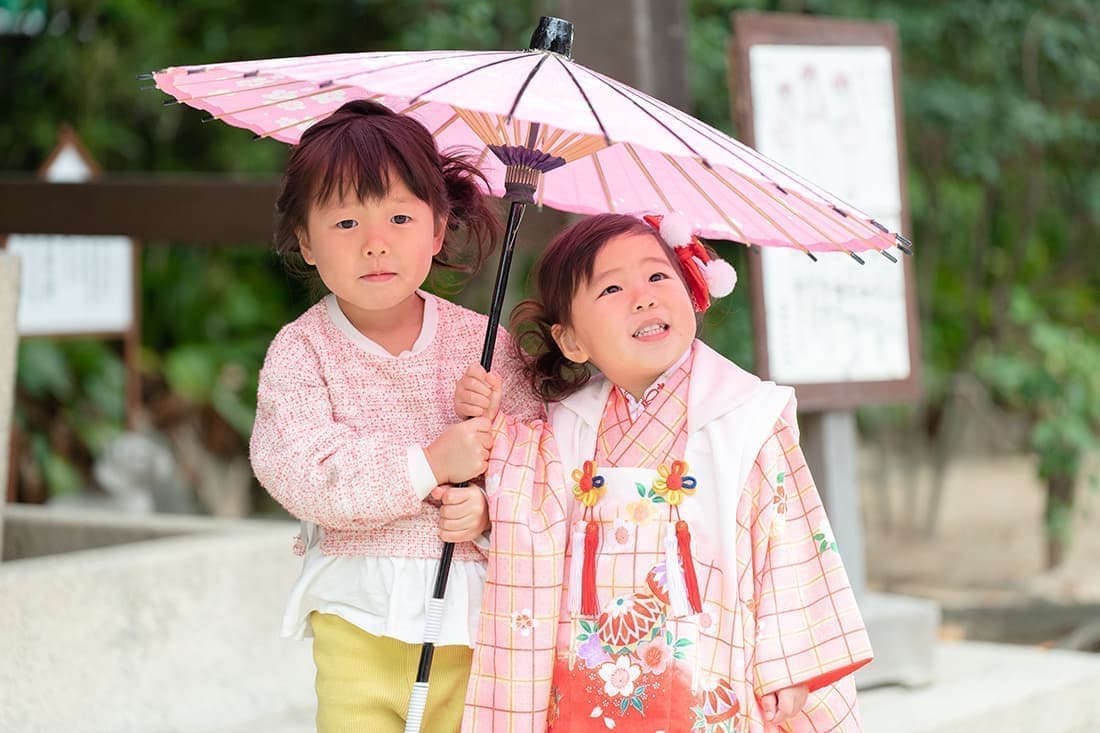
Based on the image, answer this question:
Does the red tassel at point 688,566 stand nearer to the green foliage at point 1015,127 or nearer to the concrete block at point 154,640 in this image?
the concrete block at point 154,640

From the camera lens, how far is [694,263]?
2457mm

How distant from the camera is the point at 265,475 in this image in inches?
88.9

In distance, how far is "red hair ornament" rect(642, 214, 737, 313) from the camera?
2.44 metres

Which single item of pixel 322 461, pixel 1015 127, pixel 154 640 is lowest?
pixel 154 640

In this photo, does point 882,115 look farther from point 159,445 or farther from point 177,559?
point 159,445

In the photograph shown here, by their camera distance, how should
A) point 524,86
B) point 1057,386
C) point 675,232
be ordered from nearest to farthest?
point 524,86 < point 675,232 < point 1057,386

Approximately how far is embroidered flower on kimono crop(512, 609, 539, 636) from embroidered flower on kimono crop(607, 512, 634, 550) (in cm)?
18

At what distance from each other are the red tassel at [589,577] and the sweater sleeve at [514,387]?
266 mm

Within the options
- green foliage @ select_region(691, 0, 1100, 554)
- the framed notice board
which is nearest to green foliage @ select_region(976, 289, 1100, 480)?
green foliage @ select_region(691, 0, 1100, 554)

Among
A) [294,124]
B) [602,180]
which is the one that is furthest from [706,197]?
[294,124]

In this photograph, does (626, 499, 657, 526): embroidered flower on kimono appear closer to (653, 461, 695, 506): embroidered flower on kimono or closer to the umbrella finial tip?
(653, 461, 695, 506): embroidered flower on kimono

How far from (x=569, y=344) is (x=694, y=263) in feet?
0.86

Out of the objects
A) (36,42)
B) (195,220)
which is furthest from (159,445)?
(195,220)

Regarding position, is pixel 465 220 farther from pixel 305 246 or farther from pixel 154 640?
pixel 154 640
